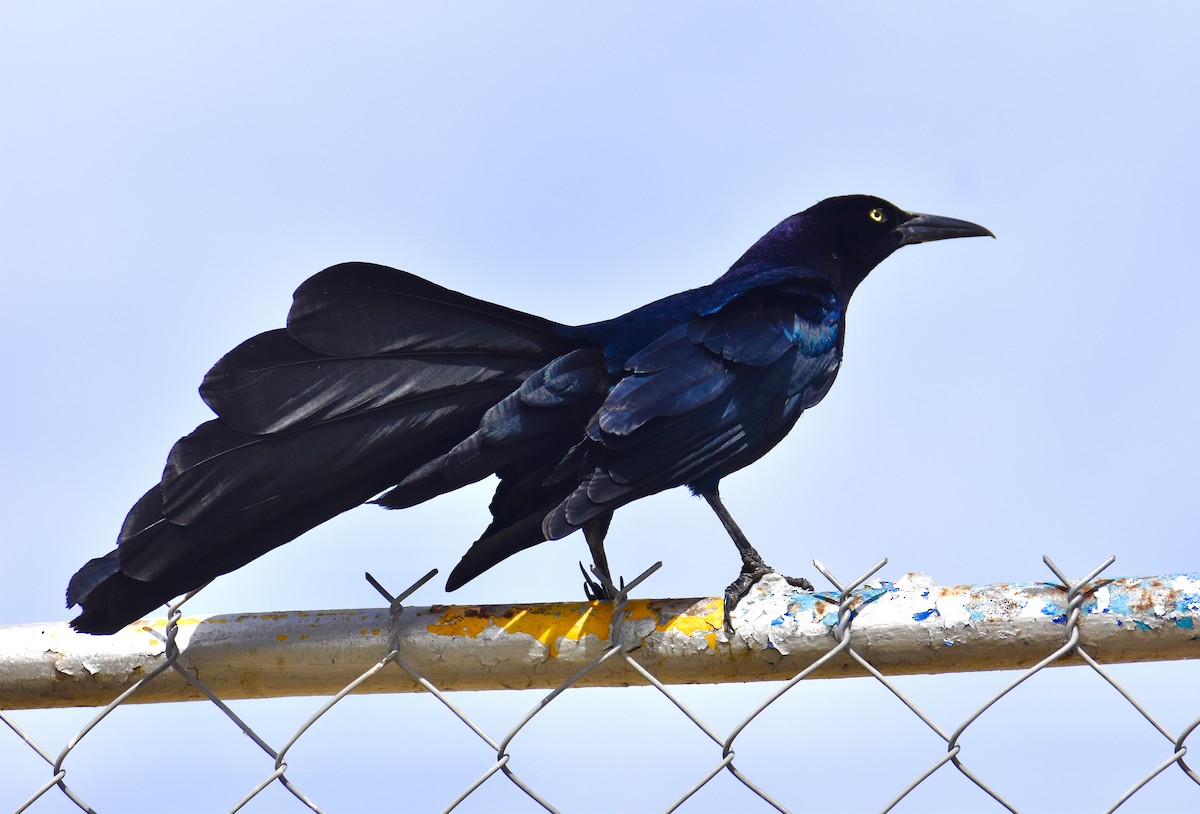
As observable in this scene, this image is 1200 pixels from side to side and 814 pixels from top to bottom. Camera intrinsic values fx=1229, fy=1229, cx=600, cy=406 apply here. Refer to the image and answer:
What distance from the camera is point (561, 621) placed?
2.04 m

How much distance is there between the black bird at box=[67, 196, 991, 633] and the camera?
2490 mm

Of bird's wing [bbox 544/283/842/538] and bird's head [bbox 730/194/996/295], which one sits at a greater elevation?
bird's head [bbox 730/194/996/295]

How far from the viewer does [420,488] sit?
9.48ft

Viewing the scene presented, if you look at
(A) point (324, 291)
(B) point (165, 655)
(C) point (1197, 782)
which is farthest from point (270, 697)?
(C) point (1197, 782)

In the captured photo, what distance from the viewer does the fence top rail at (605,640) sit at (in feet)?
5.89

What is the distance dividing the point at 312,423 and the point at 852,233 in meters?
2.72

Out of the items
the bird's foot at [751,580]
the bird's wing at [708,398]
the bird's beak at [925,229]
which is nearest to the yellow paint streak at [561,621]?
the bird's foot at [751,580]

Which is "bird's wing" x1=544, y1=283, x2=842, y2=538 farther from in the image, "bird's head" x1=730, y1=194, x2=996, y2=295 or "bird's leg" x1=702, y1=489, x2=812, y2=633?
"bird's head" x1=730, y1=194, x2=996, y2=295

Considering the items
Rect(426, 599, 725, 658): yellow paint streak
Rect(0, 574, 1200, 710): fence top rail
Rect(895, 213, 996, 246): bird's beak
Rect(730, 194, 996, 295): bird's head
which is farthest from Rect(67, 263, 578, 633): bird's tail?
Rect(895, 213, 996, 246): bird's beak

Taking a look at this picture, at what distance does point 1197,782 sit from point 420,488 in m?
1.76

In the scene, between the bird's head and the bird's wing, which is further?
the bird's head

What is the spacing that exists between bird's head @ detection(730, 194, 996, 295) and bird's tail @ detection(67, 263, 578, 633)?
184 cm

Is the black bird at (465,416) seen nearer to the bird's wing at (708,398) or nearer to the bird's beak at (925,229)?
the bird's wing at (708,398)

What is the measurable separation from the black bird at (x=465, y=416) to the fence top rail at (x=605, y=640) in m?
0.12
